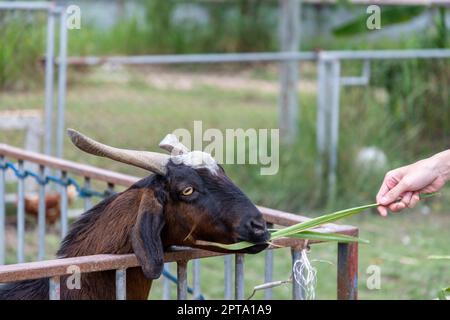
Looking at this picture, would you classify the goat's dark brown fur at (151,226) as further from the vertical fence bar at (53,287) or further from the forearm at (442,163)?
the forearm at (442,163)

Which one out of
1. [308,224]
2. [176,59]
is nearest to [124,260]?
[308,224]

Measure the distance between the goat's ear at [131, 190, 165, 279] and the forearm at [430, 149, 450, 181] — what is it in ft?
3.64

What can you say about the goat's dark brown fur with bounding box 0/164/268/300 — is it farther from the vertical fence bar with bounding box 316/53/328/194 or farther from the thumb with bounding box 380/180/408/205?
the vertical fence bar with bounding box 316/53/328/194

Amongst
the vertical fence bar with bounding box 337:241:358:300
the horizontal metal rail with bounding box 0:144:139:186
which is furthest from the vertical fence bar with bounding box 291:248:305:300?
the horizontal metal rail with bounding box 0:144:139:186

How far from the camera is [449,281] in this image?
729 centimetres

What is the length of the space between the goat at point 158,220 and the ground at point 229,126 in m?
0.50

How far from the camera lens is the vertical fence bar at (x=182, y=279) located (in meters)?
3.66

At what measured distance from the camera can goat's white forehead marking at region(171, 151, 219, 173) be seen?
362 cm

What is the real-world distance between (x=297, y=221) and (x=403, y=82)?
263 inches

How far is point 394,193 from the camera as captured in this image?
371 centimetres

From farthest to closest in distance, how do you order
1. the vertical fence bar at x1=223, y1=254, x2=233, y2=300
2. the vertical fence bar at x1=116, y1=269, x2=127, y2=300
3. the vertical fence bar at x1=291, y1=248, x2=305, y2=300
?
the vertical fence bar at x1=223, y1=254, x2=233, y2=300 → the vertical fence bar at x1=291, y1=248, x2=305, y2=300 → the vertical fence bar at x1=116, y1=269, x2=127, y2=300

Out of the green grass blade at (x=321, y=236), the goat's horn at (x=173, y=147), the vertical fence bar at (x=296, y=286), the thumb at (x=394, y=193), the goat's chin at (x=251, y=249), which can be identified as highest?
the goat's horn at (x=173, y=147)

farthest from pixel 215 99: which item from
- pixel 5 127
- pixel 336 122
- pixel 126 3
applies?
pixel 126 3

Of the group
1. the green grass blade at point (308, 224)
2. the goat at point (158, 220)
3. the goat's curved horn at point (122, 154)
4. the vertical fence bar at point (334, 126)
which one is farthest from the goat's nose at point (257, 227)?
the vertical fence bar at point (334, 126)
